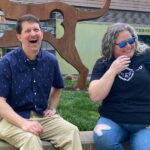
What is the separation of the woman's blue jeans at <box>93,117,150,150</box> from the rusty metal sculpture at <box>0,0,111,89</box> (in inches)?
192

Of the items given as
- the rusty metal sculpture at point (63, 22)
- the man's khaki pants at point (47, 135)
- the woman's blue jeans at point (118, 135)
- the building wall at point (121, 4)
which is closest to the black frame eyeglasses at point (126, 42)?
the woman's blue jeans at point (118, 135)

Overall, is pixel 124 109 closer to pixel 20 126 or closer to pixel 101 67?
pixel 101 67

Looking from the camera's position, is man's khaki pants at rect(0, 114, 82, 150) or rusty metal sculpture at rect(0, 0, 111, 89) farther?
rusty metal sculpture at rect(0, 0, 111, 89)

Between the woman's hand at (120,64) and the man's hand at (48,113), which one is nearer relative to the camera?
the woman's hand at (120,64)

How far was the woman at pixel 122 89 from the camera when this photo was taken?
11.6 ft

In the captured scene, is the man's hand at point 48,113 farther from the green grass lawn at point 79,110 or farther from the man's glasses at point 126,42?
the green grass lawn at point 79,110

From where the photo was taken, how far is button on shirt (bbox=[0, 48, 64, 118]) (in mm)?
3645

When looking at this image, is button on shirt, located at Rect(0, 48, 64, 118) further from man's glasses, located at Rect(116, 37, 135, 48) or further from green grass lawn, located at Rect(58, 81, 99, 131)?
green grass lawn, located at Rect(58, 81, 99, 131)

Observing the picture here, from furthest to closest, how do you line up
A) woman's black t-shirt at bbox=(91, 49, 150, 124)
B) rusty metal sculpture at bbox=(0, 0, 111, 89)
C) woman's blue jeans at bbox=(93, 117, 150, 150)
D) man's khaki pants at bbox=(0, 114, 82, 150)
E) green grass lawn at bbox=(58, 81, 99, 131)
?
rusty metal sculpture at bbox=(0, 0, 111, 89)
green grass lawn at bbox=(58, 81, 99, 131)
woman's black t-shirt at bbox=(91, 49, 150, 124)
woman's blue jeans at bbox=(93, 117, 150, 150)
man's khaki pants at bbox=(0, 114, 82, 150)

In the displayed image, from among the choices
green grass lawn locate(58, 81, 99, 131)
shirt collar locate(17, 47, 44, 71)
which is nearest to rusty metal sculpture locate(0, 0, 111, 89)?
green grass lawn locate(58, 81, 99, 131)

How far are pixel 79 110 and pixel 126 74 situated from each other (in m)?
2.64

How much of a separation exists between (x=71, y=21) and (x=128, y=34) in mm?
5124

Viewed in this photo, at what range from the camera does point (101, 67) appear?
3.70 m

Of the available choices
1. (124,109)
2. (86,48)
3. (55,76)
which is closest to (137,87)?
(124,109)
